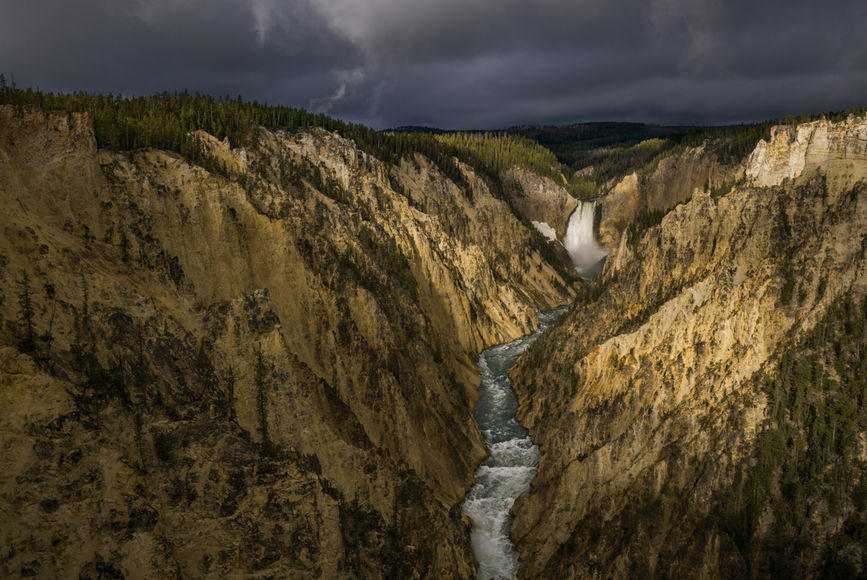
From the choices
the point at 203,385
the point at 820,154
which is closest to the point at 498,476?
the point at 203,385

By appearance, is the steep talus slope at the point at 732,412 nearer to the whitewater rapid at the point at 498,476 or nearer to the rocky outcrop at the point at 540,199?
the whitewater rapid at the point at 498,476

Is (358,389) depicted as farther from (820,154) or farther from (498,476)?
(820,154)

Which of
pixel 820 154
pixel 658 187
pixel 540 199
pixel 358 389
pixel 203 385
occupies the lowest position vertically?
pixel 358 389

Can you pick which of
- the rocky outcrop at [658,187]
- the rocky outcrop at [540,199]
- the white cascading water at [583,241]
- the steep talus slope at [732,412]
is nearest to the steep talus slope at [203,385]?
the steep talus slope at [732,412]

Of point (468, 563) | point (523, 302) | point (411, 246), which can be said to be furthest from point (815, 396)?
point (523, 302)

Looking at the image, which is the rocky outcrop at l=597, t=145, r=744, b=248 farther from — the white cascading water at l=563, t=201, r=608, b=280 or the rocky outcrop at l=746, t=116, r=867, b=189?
the rocky outcrop at l=746, t=116, r=867, b=189

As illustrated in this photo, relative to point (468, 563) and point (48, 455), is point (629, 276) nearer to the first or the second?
point (468, 563)
